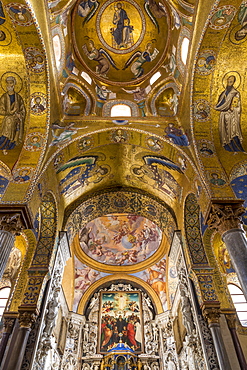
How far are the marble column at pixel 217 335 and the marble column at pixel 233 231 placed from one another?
8.85 feet

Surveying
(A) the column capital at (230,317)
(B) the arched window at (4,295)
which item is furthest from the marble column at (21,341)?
(A) the column capital at (230,317)

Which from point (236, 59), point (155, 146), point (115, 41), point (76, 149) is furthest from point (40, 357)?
point (115, 41)

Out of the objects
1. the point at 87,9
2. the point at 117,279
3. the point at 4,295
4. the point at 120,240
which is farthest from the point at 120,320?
the point at 87,9

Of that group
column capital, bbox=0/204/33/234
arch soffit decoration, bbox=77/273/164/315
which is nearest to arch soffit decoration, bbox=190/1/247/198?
column capital, bbox=0/204/33/234

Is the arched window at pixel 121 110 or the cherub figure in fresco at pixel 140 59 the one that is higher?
the cherub figure in fresco at pixel 140 59

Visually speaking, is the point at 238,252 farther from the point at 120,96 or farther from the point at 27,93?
the point at 120,96

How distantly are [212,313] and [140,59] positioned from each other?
914 centimetres

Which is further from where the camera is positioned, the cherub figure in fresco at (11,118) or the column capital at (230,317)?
the cherub figure in fresco at (11,118)

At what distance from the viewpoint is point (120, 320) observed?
15.7m

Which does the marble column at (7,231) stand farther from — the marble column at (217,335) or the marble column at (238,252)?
the marble column at (217,335)

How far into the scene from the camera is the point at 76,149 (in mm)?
10133

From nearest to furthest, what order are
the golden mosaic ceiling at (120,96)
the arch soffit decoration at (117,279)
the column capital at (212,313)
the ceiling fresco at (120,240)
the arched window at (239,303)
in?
the golden mosaic ceiling at (120,96)
the column capital at (212,313)
the arched window at (239,303)
the arch soffit decoration at (117,279)
the ceiling fresco at (120,240)

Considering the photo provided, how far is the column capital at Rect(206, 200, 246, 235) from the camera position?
22.8 ft

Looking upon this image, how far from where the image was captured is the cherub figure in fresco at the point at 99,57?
36.0 feet
